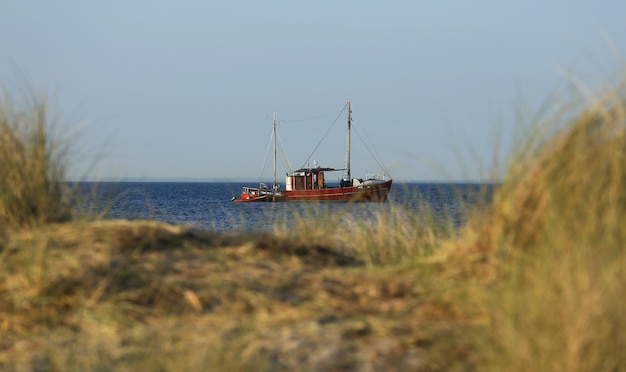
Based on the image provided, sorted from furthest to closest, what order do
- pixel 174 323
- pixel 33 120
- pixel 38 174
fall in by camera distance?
pixel 33 120, pixel 38 174, pixel 174 323

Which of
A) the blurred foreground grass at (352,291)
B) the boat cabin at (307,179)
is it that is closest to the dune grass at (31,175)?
the blurred foreground grass at (352,291)

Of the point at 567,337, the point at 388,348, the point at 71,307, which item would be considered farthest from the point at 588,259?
the point at 71,307

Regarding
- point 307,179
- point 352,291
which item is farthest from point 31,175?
point 307,179

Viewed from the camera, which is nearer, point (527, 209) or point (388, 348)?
point (388, 348)

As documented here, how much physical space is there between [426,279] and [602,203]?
1043mm

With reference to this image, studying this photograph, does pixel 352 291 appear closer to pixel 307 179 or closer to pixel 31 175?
pixel 31 175

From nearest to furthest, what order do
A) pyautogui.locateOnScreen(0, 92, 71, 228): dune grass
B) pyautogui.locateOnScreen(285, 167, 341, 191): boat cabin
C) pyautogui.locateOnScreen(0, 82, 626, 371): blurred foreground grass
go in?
pyautogui.locateOnScreen(0, 82, 626, 371): blurred foreground grass, pyautogui.locateOnScreen(0, 92, 71, 228): dune grass, pyautogui.locateOnScreen(285, 167, 341, 191): boat cabin

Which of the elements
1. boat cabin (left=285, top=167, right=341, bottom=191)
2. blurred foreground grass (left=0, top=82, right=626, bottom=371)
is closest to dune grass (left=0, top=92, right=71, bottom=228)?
blurred foreground grass (left=0, top=82, right=626, bottom=371)

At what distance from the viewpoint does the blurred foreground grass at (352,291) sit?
332cm

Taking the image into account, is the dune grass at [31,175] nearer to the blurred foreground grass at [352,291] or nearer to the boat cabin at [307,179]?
the blurred foreground grass at [352,291]

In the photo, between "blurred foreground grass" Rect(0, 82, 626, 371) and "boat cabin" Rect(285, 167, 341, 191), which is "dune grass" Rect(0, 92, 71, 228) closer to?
"blurred foreground grass" Rect(0, 82, 626, 371)

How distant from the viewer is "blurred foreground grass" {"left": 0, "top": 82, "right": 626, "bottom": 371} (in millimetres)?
3318

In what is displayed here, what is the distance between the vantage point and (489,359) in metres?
3.33

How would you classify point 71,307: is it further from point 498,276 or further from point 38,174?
point 498,276
